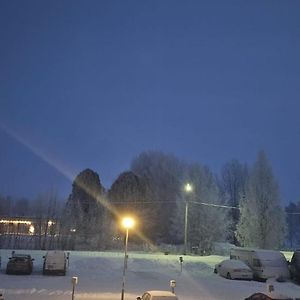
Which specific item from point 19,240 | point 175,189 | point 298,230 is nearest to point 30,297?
point 19,240

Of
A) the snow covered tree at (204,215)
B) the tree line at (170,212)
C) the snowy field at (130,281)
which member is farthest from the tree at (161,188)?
the snowy field at (130,281)

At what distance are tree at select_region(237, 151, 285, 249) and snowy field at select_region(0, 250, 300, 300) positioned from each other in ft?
42.5

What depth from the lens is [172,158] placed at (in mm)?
91375

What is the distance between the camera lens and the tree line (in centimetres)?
5384

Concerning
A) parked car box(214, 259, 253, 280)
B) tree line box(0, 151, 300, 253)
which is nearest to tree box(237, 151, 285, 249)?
tree line box(0, 151, 300, 253)

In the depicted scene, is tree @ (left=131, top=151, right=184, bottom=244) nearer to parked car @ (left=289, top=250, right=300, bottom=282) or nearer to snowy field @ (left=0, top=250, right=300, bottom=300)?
snowy field @ (left=0, top=250, right=300, bottom=300)

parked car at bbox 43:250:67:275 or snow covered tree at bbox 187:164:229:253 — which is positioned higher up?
snow covered tree at bbox 187:164:229:253

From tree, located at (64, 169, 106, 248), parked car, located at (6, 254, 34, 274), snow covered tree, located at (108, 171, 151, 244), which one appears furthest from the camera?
snow covered tree, located at (108, 171, 151, 244)

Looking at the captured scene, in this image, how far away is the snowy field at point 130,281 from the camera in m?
24.3

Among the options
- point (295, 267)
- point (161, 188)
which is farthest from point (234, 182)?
point (295, 267)

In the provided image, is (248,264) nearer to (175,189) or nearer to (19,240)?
(19,240)

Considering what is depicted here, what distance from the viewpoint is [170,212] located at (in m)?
76.9

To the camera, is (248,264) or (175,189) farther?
(175,189)

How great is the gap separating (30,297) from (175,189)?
201 ft
